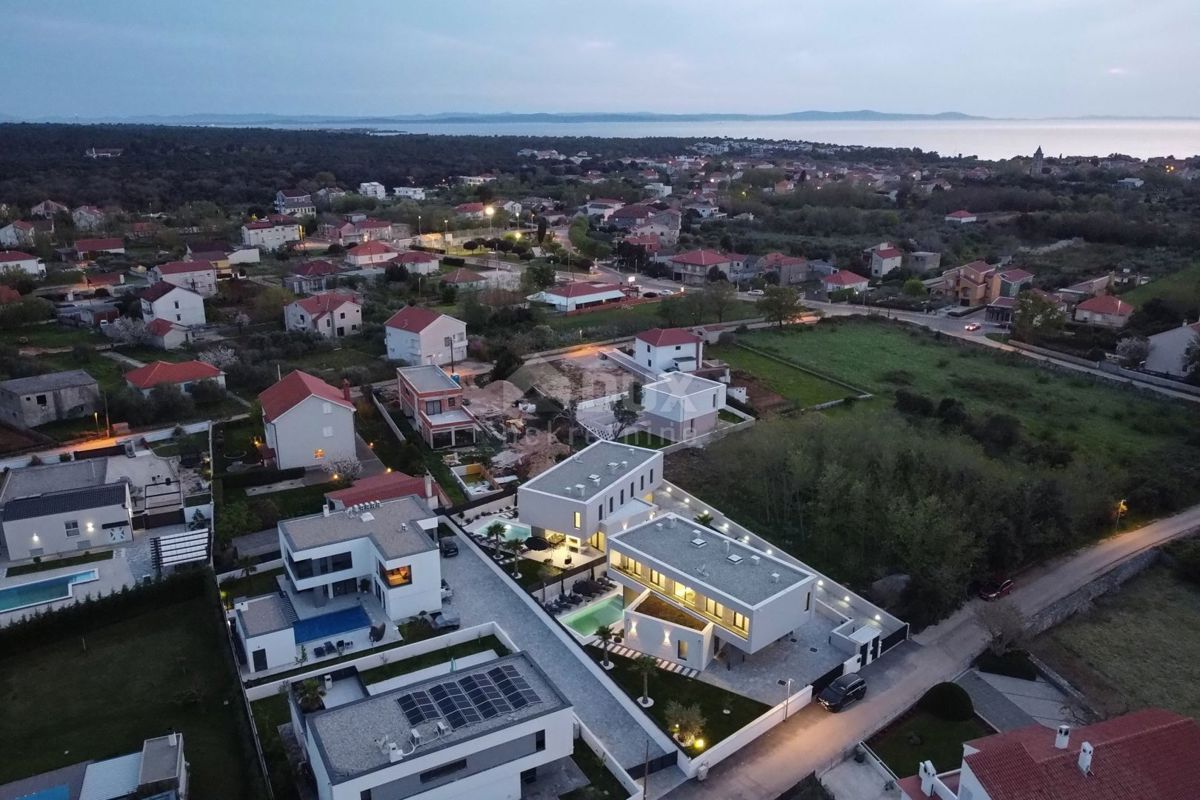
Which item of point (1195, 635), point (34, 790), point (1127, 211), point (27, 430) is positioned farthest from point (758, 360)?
point (1127, 211)

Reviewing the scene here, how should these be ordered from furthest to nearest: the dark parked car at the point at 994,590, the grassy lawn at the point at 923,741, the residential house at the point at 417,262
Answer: the residential house at the point at 417,262
the dark parked car at the point at 994,590
the grassy lawn at the point at 923,741

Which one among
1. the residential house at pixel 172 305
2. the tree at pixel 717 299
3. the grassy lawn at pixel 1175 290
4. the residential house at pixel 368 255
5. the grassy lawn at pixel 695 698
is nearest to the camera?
the grassy lawn at pixel 695 698

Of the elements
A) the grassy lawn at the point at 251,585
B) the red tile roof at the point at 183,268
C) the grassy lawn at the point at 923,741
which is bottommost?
the grassy lawn at the point at 923,741

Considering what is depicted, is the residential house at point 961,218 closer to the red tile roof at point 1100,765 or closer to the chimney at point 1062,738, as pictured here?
the red tile roof at point 1100,765

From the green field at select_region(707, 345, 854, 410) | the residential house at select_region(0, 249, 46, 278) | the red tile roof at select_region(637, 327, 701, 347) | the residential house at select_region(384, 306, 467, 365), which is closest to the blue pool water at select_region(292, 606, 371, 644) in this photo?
the green field at select_region(707, 345, 854, 410)

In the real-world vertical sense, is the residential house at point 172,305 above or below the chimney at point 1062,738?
above

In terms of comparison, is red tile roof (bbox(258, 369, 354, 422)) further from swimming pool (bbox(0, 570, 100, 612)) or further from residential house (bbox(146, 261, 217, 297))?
residential house (bbox(146, 261, 217, 297))

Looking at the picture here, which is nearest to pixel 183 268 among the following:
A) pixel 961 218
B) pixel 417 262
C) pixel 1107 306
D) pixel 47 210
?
pixel 417 262

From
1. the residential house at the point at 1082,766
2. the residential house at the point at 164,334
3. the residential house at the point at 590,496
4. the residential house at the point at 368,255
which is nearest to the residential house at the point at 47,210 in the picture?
the residential house at the point at 368,255
